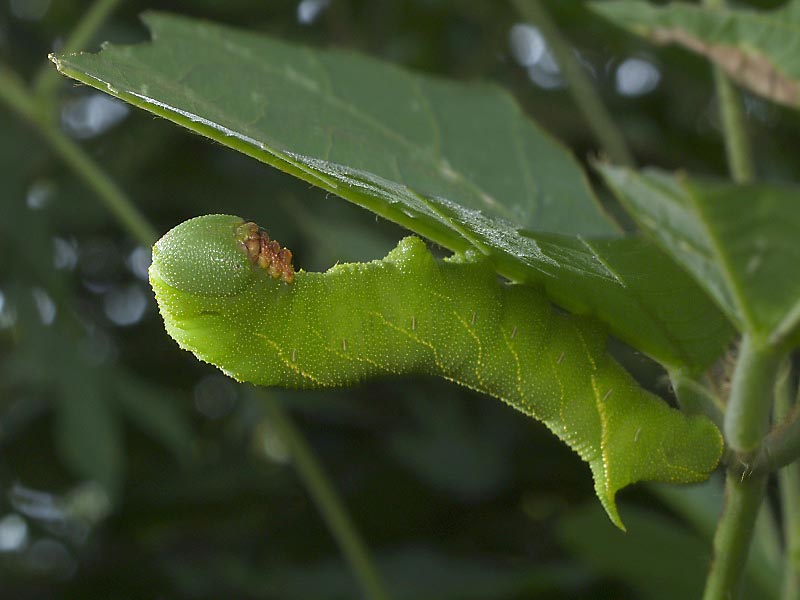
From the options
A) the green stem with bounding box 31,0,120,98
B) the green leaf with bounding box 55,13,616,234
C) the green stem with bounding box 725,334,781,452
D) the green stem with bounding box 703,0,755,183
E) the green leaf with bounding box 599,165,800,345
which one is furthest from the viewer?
the green stem with bounding box 31,0,120,98

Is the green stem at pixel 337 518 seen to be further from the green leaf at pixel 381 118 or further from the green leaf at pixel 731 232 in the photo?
the green leaf at pixel 731 232

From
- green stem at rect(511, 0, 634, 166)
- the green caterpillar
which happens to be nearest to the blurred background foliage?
green stem at rect(511, 0, 634, 166)

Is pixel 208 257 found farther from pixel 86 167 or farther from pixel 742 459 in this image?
pixel 86 167

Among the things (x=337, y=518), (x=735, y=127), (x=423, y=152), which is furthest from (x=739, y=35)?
(x=337, y=518)

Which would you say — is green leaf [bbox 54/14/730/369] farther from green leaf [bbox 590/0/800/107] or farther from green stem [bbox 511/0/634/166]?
green stem [bbox 511/0/634/166]

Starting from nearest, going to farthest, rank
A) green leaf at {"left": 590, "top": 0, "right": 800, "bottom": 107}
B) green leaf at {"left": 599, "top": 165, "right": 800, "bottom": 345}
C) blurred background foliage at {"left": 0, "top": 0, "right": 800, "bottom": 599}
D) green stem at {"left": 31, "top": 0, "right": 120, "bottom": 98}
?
1. green leaf at {"left": 599, "top": 165, "right": 800, "bottom": 345}
2. green leaf at {"left": 590, "top": 0, "right": 800, "bottom": 107}
3. green stem at {"left": 31, "top": 0, "right": 120, "bottom": 98}
4. blurred background foliage at {"left": 0, "top": 0, "right": 800, "bottom": 599}

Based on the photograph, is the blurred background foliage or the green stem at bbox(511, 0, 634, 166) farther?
the blurred background foliage

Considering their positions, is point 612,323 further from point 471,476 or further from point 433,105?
point 471,476

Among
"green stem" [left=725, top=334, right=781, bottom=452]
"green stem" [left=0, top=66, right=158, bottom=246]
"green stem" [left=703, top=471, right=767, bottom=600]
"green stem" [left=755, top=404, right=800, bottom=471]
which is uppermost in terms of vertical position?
"green stem" [left=0, top=66, right=158, bottom=246]

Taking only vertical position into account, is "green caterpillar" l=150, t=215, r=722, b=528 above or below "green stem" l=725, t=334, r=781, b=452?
above
